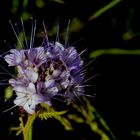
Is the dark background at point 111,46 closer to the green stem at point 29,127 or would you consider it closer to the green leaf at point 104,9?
the green leaf at point 104,9

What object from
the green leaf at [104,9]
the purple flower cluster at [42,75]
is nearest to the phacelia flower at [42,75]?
the purple flower cluster at [42,75]

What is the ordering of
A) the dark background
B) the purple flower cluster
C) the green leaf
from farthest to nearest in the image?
the dark background < the green leaf < the purple flower cluster

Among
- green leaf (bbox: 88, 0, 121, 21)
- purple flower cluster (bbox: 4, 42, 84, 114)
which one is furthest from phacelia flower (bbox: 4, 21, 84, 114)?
green leaf (bbox: 88, 0, 121, 21)

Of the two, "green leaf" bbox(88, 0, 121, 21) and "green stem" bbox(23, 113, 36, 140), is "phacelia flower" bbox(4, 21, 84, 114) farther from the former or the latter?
"green leaf" bbox(88, 0, 121, 21)

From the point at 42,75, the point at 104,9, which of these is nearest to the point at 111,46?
the point at 104,9

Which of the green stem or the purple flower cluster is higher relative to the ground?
the purple flower cluster

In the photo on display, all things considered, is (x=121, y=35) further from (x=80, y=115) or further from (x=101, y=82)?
(x=80, y=115)

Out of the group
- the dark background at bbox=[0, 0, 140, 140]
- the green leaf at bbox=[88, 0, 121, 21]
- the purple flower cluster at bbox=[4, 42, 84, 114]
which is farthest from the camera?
the dark background at bbox=[0, 0, 140, 140]
